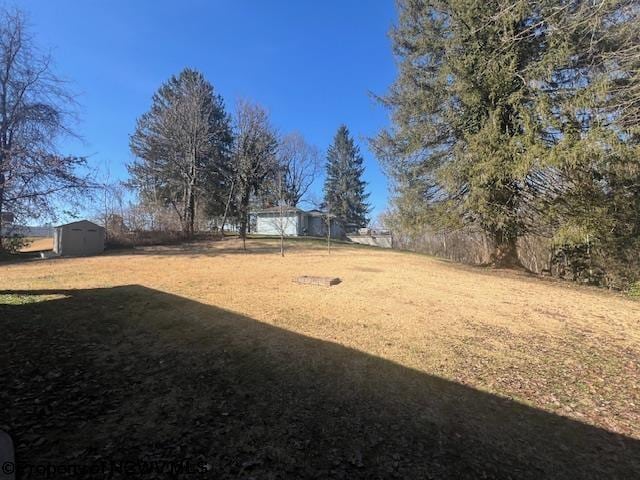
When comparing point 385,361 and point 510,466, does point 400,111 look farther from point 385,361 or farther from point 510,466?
point 510,466

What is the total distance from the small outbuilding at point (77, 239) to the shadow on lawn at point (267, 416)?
13.5 meters

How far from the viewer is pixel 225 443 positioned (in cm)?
242

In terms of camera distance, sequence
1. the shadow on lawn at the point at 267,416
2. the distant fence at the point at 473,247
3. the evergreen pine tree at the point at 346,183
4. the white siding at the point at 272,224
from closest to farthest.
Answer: the shadow on lawn at the point at 267,416 < the distant fence at the point at 473,247 < the white siding at the point at 272,224 < the evergreen pine tree at the point at 346,183

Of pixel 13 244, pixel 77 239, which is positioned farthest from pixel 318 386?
pixel 13 244

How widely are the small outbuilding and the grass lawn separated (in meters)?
10.3

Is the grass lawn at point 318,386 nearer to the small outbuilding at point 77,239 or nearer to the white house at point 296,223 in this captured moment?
the small outbuilding at point 77,239

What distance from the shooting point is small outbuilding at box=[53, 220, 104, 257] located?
15.7m

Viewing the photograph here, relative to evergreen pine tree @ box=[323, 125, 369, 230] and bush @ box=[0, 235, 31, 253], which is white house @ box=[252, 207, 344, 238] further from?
bush @ box=[0, 235, 31, 253]

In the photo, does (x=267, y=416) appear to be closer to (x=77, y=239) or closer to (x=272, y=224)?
(x=77, y=239)

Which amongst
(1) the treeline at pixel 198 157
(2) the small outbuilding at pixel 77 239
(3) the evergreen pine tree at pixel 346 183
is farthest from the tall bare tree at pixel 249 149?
(3) the evergreen pine tree at pixel 346 183

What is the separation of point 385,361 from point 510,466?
1872 mm

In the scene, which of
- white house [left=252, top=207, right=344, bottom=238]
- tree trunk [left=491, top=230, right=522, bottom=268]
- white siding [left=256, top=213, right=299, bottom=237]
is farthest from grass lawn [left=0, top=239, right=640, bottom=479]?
white siding [left=256, top=213, right=299, bottom=237]

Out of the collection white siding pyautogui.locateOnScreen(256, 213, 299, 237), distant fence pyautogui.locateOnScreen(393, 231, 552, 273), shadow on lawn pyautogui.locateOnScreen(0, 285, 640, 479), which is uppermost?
white siding pyautogui.locateOnScreen(256, 213, 299, 237)

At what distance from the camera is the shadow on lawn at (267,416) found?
2.27 metres
